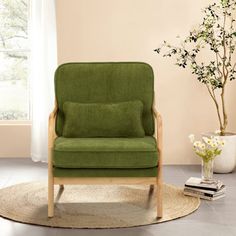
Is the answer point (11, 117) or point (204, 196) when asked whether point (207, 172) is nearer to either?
point (204, 196)

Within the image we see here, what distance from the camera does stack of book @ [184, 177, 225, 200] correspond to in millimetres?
3760

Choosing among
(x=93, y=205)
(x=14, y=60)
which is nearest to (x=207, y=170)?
(x=93, y=205)

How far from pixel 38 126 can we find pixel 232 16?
202 cm

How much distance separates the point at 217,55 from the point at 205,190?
5.37 ft

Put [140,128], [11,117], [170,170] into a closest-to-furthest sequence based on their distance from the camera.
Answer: [140,128] < [170,170] < [11,117]

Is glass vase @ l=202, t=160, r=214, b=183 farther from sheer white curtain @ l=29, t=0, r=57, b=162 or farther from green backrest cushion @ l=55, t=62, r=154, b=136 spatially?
sheer white curtain @ l=29, t=0, r=57, b=162

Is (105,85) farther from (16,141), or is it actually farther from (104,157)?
(16,141)

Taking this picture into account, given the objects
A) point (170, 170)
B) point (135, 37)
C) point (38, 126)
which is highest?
point (135, 37)

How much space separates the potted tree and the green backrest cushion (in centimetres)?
87

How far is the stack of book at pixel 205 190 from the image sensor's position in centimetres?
376

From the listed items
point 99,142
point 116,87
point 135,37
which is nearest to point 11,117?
point 135,37

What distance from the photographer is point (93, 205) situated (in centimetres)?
361

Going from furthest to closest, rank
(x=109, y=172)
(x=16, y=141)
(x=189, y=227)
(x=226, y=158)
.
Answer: (x=16, y=141), (x=226, y=158), (x=109, y=172), (x=189, y=227)

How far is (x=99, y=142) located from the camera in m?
3.42
